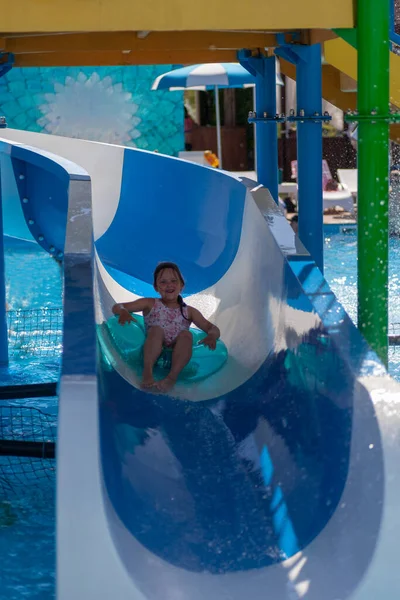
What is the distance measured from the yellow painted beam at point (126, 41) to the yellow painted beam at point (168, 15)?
1.83 metres

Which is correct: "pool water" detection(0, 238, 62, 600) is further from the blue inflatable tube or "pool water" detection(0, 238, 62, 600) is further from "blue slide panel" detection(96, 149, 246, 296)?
"blue slide panel" detection(96, 149, 246, 296)

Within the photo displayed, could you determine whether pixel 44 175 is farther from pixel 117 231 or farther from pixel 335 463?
pixel 335 463

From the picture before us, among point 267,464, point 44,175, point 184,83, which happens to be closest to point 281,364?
point 267,464

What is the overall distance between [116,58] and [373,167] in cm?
357

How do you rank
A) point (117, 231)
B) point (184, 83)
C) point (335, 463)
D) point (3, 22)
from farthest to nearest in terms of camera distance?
point (184, 83) → point (117, 231) → point (3, 22) → point (335, 463)

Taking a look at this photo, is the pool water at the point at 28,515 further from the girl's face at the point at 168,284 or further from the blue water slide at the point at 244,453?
the girl's face at the point at 168,284

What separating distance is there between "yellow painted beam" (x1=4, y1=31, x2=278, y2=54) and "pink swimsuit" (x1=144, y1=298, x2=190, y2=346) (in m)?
1.65

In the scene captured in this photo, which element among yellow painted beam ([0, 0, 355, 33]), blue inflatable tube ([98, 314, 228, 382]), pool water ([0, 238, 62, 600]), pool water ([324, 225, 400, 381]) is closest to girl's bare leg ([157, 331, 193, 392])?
blue inflatable tube ([98, 314, 228, 382])

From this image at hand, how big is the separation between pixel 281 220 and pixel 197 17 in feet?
3.83

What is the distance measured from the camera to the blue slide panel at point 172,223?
5207 millimetres

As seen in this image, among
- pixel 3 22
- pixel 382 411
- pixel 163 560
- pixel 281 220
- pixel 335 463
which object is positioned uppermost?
pixel 3 22

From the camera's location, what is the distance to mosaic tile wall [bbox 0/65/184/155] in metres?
13.4

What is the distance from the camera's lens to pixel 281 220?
420 centimetres

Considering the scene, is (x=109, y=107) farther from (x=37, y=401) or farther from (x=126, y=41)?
(x=37, y=401)
